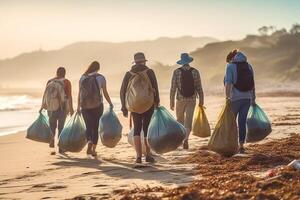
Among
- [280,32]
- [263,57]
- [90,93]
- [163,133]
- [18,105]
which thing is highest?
[280,32]

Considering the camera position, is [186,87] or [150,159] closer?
[150,159]

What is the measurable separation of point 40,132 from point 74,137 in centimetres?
121

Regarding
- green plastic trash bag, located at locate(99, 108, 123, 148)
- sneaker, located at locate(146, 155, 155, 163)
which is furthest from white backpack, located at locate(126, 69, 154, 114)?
green plastic trash bag, located at locate(99, 108, 123, 148)

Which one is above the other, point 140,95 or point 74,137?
point 140,95

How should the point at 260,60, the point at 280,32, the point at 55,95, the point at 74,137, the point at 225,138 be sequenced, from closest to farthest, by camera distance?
1. the point at 225,138
2. the point at 74,137
3. the point at 55,95
4. the point at 260,60
5. the point at 280,32

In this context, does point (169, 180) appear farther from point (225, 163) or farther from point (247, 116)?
point (247, 116)

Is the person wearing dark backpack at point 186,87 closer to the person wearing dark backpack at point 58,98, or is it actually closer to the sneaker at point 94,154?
the sneaker at point 94,154

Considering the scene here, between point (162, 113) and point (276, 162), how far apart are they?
1.86m

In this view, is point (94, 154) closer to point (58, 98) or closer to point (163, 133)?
point (58, 98)

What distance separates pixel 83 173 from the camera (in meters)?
7.68

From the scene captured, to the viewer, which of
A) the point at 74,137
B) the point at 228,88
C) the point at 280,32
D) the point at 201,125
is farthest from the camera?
the point at 280,32

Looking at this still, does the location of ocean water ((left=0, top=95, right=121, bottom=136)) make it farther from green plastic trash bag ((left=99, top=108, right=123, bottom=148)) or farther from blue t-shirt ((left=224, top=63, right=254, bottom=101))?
blue t-shirt ((left=224, top=63, right=254, bottom=101))

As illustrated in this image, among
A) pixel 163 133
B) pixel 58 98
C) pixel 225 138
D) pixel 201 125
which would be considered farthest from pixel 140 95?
pixel 58 98

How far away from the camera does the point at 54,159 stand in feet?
31.0
